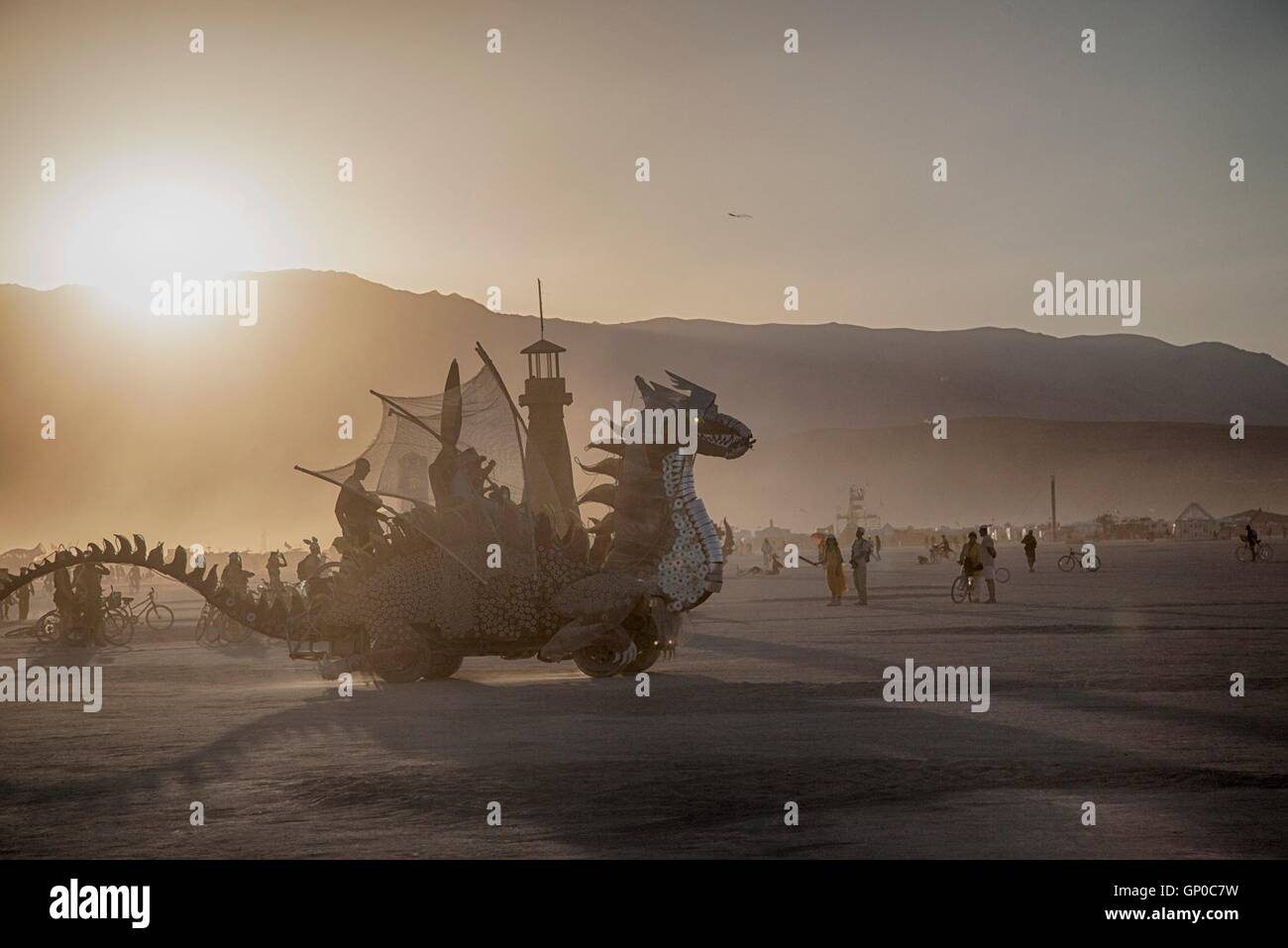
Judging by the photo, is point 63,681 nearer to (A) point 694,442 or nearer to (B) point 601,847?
(A) point 694,442

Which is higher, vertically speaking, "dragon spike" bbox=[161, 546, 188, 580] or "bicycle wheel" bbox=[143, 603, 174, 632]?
"dragon spike" bbox=[161, 546, 188, 580]

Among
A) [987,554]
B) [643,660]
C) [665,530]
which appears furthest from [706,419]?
[987,554]

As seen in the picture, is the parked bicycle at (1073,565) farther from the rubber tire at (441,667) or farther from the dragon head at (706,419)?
the rubber tire at (441,667)

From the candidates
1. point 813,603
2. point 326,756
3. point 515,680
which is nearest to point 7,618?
point 813,603

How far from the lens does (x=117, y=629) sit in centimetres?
2984

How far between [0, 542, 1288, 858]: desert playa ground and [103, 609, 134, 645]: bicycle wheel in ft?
23.1

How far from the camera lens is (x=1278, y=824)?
28.9 feet

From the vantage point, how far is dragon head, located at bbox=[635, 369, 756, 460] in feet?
61.2

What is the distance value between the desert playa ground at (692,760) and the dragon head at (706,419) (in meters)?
2.69

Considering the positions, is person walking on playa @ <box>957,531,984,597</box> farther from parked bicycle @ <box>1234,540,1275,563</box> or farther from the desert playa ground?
parked bicycle @ <box>1234,540,1275,563</box>

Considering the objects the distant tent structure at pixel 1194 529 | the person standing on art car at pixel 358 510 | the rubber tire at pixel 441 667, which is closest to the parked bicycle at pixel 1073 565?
the rubber tire at pixel 441 667

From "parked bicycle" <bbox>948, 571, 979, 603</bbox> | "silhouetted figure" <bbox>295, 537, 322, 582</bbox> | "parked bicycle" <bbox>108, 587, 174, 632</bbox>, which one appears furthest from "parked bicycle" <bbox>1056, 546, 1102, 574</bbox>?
"silhouetted figure" <bbox>295, 537, 322, 582</bbox>
